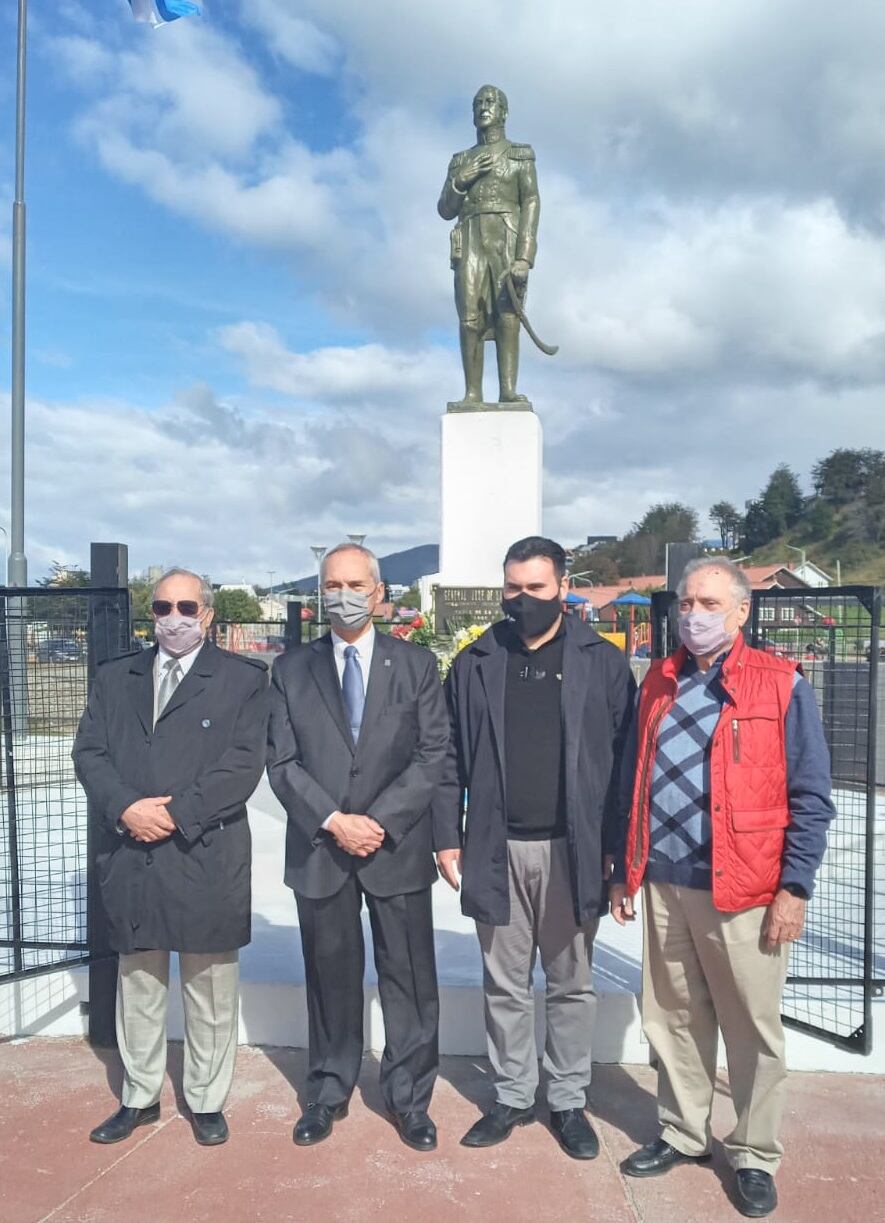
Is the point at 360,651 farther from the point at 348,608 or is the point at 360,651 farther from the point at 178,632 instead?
the point at 178,632

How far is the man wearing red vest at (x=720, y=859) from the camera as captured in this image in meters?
2.78

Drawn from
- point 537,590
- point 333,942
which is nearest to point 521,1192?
point 333,942

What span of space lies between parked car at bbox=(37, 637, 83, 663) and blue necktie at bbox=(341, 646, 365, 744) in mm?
1653

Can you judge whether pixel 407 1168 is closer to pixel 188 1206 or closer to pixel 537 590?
pixel 188 1206

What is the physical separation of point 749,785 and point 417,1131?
153cm

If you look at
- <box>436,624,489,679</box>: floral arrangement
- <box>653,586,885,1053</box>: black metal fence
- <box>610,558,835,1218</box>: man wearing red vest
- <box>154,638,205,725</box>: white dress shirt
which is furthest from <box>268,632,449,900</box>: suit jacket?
<box>436,624,489,679</box>: floral arrangement

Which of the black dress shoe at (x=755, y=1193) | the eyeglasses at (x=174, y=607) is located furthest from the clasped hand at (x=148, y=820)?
the black dress shoe at (x=755, y=1193)

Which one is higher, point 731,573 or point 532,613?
point 731,573

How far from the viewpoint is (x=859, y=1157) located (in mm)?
3057

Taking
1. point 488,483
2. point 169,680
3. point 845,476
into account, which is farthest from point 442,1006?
point 845,476

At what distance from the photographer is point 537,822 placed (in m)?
3.13

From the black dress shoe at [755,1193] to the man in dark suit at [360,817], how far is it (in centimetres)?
93

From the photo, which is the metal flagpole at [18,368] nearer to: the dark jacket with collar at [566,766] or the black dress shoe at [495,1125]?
the dark jacket with collar at [566,766]

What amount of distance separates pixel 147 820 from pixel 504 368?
7.65 meters
